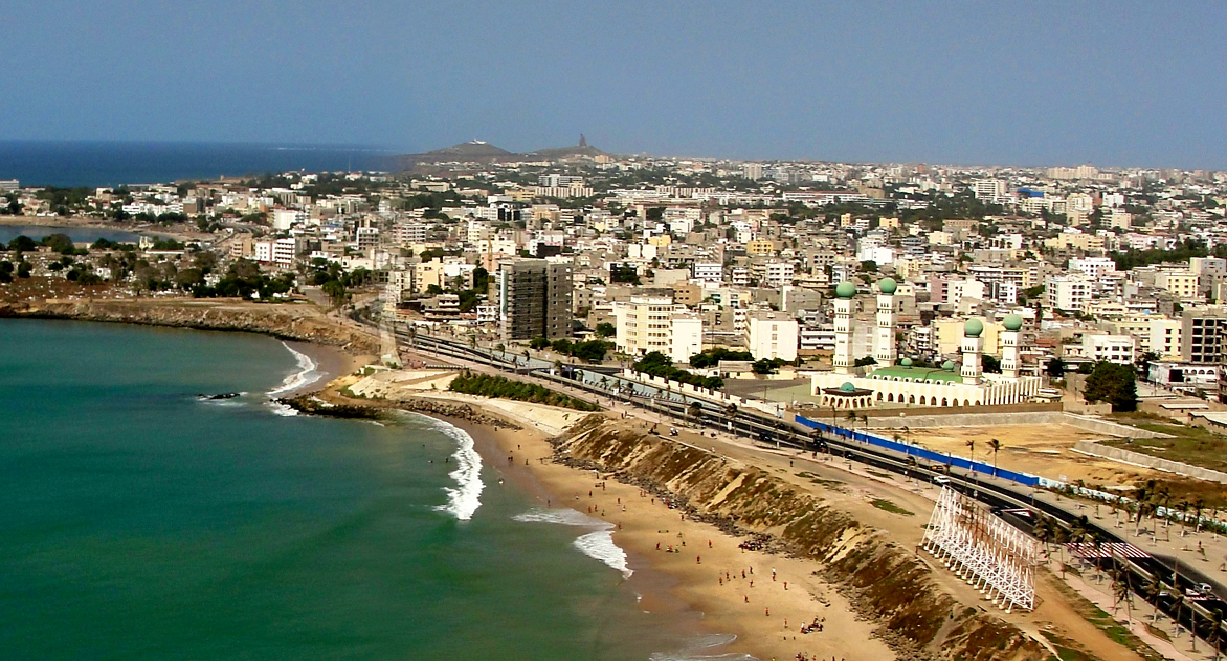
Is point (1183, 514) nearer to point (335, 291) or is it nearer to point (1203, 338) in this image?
point (1203, 338)

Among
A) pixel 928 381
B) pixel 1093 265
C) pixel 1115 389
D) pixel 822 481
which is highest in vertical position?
pixel 1093 265

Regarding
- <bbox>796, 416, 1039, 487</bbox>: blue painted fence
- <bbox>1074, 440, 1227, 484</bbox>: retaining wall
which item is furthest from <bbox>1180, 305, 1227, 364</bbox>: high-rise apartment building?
<bbox>796, 416, 1039, 487</bbox>: blue painted fence

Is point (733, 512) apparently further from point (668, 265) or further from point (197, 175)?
point (197, 175)

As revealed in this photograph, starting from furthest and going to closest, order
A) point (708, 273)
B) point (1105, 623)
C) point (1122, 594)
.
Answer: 1. point (708, 273)
2. point (1122, 594)
3. point (1105, 623)

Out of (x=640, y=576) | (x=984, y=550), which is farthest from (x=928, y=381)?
(x=984, y=550)

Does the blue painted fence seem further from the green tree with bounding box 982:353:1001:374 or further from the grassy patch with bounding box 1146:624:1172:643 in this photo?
the green tree with bounding box 982:353:1001:374

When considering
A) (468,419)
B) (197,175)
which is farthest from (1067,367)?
(197,175)
